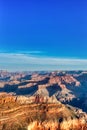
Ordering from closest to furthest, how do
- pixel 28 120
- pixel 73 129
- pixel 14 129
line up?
pixel 14 129
pixel 28 120
pixel 73 129

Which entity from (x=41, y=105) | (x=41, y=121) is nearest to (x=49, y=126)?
(x=41, y=121)

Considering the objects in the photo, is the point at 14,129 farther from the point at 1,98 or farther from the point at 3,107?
the point at 1,98

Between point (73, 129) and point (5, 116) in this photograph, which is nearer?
point (5, 116)

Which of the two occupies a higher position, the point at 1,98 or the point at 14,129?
the point at 1,98

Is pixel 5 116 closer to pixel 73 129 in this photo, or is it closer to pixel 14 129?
pixel 14 129

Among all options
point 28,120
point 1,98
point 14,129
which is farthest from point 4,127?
point 1,98

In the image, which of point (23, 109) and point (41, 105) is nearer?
point (23, 109)

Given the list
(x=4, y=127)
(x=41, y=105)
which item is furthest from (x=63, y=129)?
(x=4, y=127)

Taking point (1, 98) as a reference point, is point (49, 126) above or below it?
below

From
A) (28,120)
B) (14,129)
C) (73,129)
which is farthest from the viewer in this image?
(73,129)
